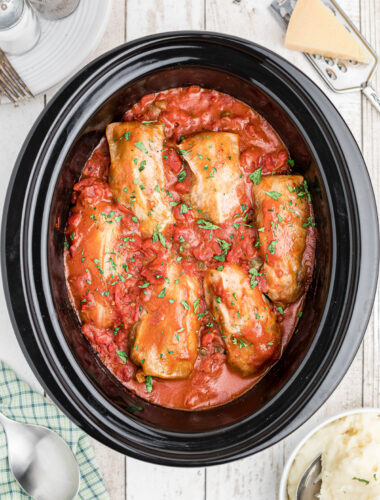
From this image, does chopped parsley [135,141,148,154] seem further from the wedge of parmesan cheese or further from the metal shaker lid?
the wedge of parmesan cheese

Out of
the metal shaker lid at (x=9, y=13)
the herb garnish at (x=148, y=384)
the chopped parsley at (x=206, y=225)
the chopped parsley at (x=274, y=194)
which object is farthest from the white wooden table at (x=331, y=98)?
the chopped parsley at (x=206, y=225)

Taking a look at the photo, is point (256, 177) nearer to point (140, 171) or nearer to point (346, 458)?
point (140, 171)

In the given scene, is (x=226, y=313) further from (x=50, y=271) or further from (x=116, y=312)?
(x=50, y=271)

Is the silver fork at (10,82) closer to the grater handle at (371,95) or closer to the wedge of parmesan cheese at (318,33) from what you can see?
the wedge of parmesan cheese at (318,33)

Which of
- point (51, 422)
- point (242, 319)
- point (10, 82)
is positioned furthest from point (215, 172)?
point (51, 422)

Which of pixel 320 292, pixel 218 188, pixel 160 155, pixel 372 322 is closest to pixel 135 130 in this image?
pixel 160 155

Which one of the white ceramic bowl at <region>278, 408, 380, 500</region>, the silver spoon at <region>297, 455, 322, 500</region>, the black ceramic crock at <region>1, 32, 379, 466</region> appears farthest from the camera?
the silver spoon at <region>297, 455, 322, 500</region>

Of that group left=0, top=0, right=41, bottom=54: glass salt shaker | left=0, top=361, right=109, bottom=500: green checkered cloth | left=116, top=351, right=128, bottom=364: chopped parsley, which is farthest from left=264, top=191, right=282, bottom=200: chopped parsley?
left=0, top=361, right=109, bottom=500: green checkered cloth
